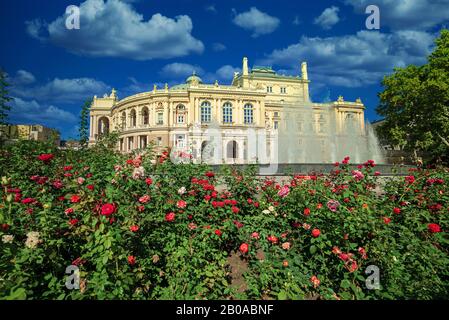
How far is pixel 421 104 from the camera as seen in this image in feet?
77.5

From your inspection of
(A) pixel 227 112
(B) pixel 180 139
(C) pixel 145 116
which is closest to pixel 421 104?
(A) pixel 227 112

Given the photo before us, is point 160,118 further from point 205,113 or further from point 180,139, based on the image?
point 205,113

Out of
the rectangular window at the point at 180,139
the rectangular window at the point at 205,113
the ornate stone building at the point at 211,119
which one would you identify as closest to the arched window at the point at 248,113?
the ornate stone building at the point at 211,119

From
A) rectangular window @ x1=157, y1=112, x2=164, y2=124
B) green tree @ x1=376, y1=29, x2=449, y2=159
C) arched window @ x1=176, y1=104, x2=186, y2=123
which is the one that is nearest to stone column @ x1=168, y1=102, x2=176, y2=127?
arched window @ x1=176, y1=104, x2=186, y2=123

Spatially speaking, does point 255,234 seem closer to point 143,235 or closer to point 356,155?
point 143,235

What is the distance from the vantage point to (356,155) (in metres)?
18.9

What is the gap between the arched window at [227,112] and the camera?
147 feet

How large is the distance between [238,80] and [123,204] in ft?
191

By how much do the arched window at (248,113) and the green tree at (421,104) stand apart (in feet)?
71.0

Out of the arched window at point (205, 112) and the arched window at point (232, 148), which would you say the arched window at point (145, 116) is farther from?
the arched window at point (232, 148)

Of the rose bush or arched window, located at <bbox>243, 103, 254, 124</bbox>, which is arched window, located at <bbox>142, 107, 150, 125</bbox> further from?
the rose bush

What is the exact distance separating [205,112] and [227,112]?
12.8ft
